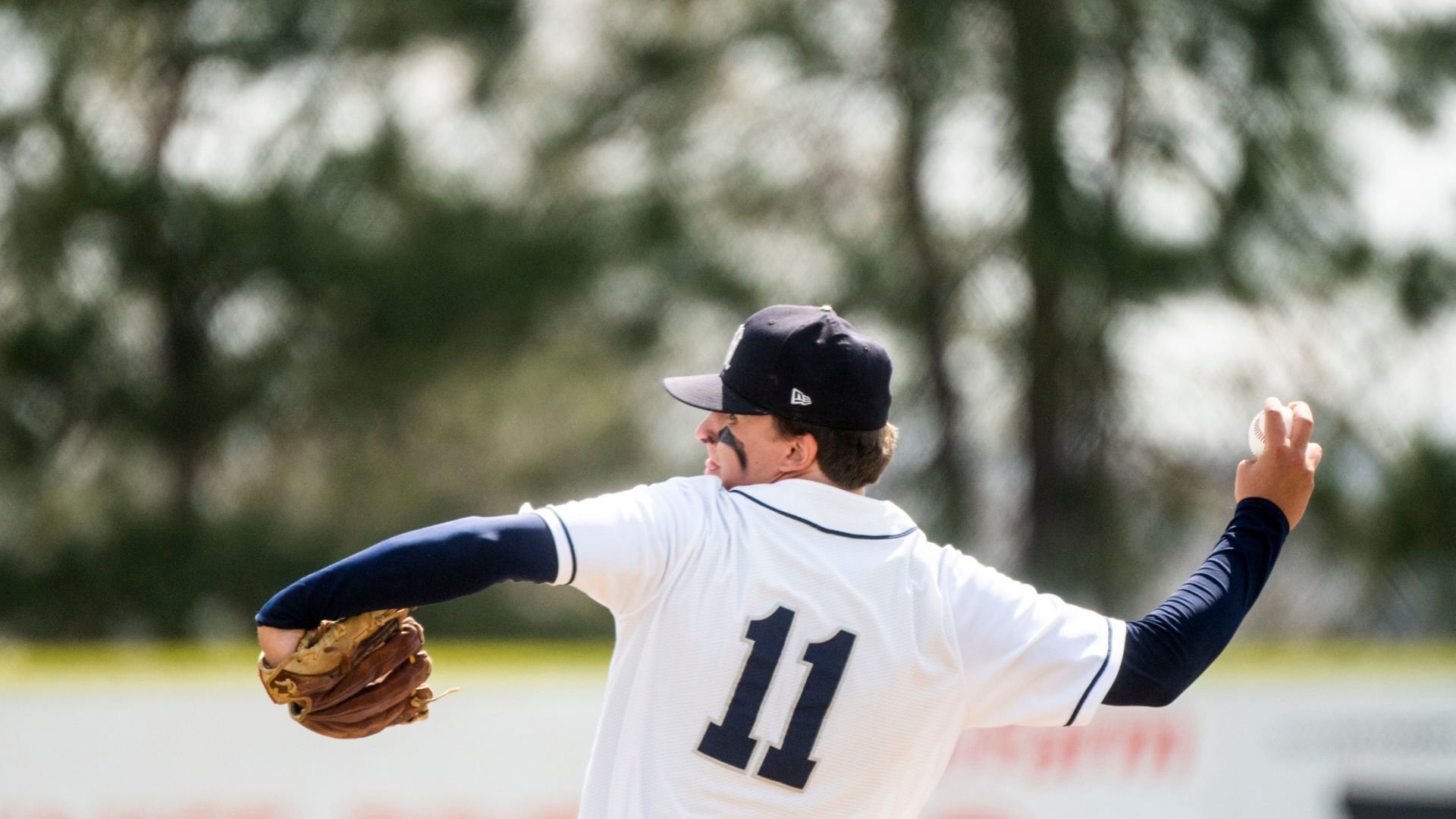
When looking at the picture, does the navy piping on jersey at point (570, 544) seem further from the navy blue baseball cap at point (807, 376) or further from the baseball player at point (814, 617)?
the navy blue baseball cap at point (807, 376)

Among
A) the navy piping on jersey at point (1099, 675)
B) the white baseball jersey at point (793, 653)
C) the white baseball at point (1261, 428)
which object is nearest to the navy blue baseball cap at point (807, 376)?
the white baseball jersey at point (793, 653)

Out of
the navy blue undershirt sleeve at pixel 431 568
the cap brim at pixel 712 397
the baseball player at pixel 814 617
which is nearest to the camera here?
the navy blue undershirt sleeve at pixel 431 568

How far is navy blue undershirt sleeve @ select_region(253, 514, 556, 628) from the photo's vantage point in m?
1.56

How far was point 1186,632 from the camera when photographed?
6.02 feet

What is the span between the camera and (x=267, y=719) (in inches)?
192

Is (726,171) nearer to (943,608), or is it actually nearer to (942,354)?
(942,354)

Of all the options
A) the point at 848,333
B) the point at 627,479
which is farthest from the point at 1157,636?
the point at 627,479

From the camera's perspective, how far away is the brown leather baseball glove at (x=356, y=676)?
179 centimetres

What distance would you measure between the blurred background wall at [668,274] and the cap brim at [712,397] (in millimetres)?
6074

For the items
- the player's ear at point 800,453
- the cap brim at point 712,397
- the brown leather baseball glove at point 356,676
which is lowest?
the brown leather baseball glove at point 356,676

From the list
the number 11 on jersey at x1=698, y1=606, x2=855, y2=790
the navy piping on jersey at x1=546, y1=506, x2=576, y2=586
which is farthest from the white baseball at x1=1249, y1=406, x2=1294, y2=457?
the navy piping on jersey at x1=546, y1=506, x2=576, y2=586

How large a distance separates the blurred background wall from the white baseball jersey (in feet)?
20.4

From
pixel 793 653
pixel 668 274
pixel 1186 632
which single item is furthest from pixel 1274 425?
pixel 668 274

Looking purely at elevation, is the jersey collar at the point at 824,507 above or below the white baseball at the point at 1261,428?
below
